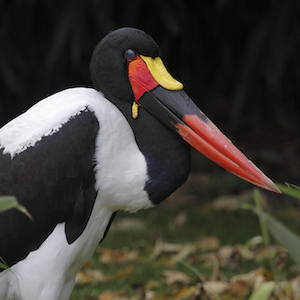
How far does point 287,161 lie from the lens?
4.51m

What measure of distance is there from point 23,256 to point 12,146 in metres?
0.36

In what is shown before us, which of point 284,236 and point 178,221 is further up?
point 284,236

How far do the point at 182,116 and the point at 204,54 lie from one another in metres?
3.48

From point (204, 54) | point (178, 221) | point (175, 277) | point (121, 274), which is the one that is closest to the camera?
point (175, 277)

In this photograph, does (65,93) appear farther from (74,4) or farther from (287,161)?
(287,161)

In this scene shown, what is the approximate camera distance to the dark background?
404cm

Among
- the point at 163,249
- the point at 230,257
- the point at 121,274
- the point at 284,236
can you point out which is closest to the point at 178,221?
the point at 163,249

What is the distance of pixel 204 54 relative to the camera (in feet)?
16.2

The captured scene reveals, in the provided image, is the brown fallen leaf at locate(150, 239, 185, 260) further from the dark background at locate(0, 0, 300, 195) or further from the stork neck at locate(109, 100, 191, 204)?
the dark background at locate(0, 0, 300, 195)

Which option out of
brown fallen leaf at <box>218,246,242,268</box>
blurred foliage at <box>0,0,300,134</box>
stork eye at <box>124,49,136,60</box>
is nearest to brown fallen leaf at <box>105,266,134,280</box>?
brown fallen leaf at <box>218,246,242,268</box>

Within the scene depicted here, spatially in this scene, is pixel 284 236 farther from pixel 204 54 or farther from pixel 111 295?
pixel 204 54

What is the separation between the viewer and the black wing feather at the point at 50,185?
58.1 inches

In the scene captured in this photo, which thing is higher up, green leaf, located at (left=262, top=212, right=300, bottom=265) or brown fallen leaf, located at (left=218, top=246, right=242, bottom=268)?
green leaf, located at (left=262, top=212, right=300, bottom=265)

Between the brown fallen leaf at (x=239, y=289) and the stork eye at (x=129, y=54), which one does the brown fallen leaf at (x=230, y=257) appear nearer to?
the brown fallen leaf at (x=239, y=289)
